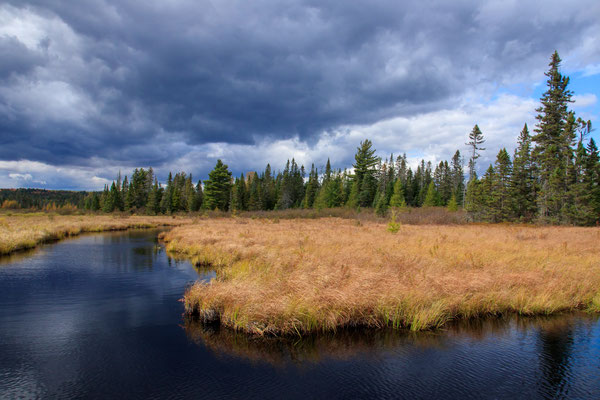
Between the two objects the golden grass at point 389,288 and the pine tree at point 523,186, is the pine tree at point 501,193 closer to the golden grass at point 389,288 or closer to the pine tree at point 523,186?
the pine tree at point 523,186

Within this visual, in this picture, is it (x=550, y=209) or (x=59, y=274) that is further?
(x=550, y=209)

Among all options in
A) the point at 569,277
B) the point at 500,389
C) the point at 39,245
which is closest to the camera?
the point at 500,389

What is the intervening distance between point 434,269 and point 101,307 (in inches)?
511

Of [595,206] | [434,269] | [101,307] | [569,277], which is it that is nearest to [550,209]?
[595,206]

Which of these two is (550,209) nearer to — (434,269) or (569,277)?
(569,277)

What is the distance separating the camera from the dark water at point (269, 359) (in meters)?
6.41

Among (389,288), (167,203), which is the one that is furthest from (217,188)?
(389,288)

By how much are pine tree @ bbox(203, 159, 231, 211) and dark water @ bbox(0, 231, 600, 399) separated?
58289 millimetres

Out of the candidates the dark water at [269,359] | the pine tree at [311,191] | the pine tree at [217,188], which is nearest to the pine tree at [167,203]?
the pine tree at [217,188]

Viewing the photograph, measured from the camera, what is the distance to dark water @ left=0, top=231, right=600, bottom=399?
6414 mm

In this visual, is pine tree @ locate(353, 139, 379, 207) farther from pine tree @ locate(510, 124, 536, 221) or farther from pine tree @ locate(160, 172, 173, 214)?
pine tree @ locate(160, 172, 173, 214)

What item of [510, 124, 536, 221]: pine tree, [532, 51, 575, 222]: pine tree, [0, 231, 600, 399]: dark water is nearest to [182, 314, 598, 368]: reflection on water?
[0, 231, 600, 399]: dark water

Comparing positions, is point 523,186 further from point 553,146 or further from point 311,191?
point 311,191

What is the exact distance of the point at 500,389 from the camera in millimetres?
6504
